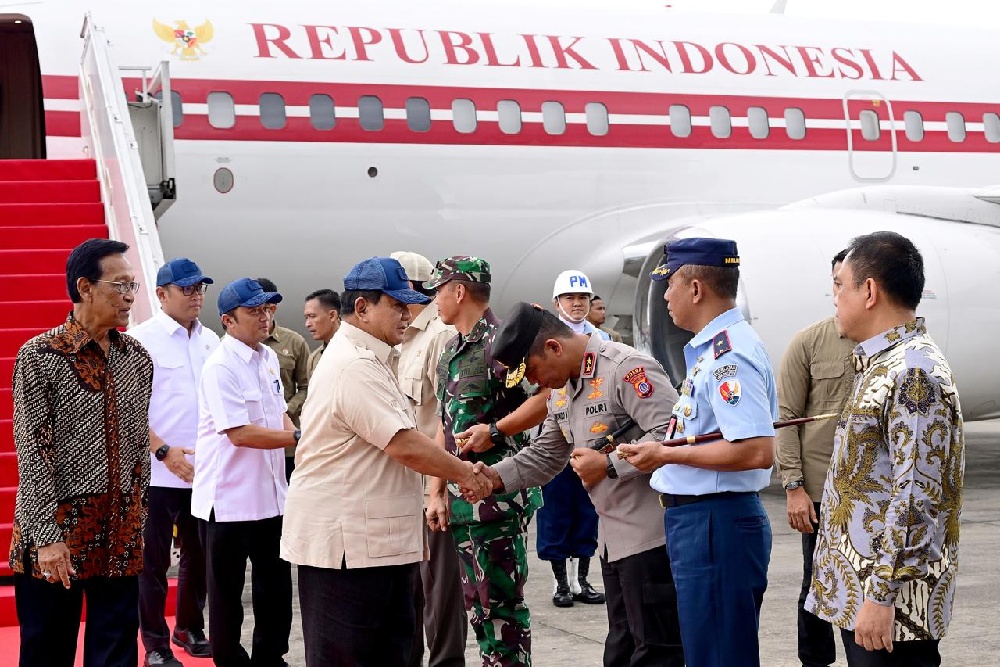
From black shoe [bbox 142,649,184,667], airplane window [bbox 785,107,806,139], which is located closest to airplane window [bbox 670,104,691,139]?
airplane window [bbox 785,107,806,139]

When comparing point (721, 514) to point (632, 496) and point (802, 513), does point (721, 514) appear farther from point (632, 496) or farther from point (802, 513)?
point (802, 513)

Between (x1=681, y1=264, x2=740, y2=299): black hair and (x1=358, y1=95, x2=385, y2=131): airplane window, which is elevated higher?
(x1=358, y1=95, x2=385, y2=131): airplane window

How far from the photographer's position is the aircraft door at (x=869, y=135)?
12.5 m

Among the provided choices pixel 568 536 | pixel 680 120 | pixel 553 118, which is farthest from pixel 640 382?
pixel 680 120

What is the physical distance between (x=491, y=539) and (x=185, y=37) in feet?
22.7

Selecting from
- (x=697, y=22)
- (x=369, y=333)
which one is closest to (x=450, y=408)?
(x=369, y=333)

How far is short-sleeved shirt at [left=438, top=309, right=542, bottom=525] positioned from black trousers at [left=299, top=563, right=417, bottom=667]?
745 millimetres

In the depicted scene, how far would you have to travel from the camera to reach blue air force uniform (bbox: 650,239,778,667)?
3.56 m

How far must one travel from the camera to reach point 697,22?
12.3 meters

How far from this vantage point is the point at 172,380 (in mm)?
5875

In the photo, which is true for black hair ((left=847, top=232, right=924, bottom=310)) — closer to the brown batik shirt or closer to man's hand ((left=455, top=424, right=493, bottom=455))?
man's hand ((left=455, top=424, right=493, bottom=455))

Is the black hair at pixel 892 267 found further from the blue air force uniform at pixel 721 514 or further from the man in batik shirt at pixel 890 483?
the blue air force uniform at pixel 721 514

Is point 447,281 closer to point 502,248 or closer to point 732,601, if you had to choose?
point 732,601

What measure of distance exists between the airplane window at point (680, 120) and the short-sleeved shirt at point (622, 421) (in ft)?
26.2
